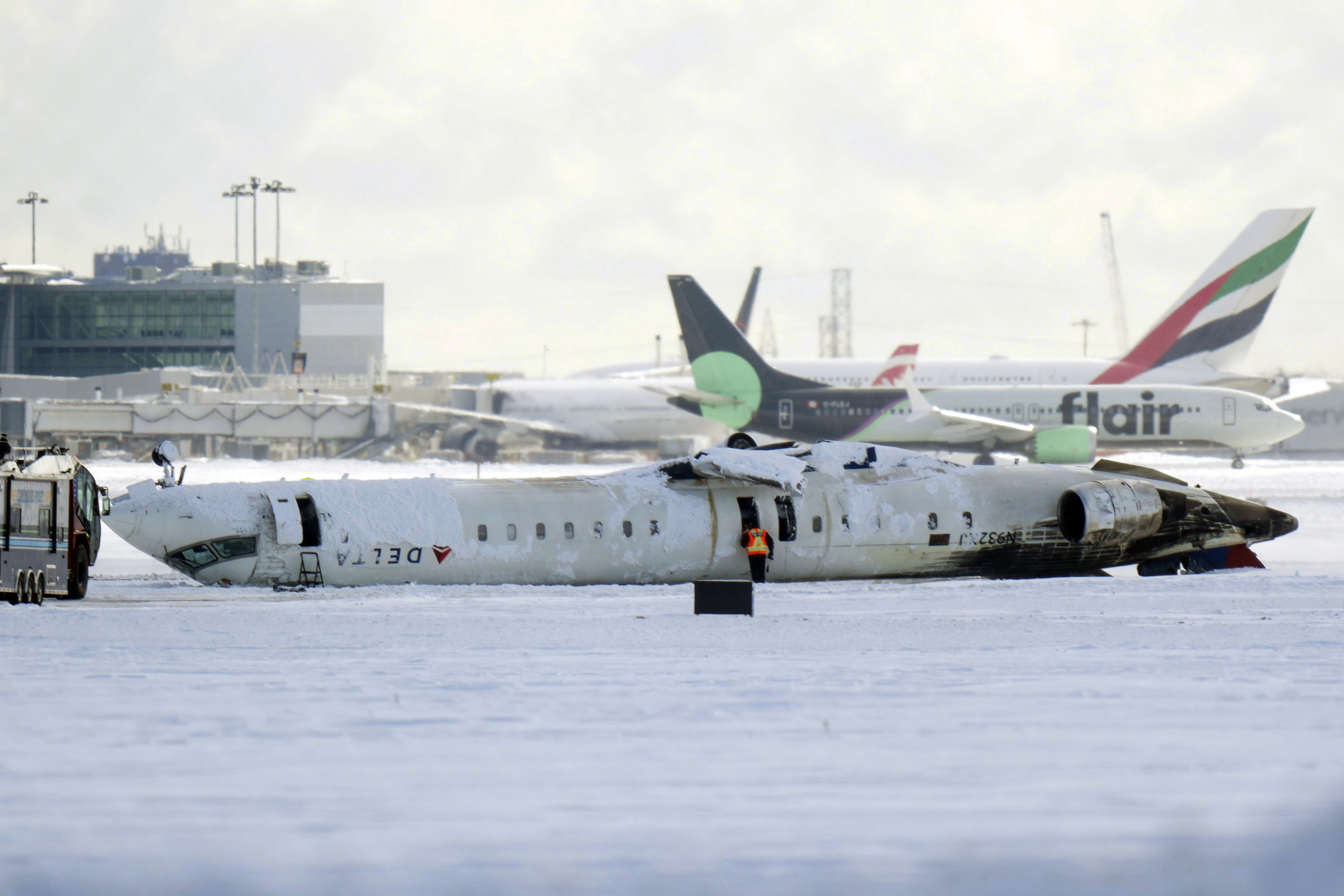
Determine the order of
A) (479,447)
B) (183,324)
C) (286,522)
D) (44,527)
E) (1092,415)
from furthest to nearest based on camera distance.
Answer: (183,324) < (479,447) < (1092,415) < (286,522) < (44,527)

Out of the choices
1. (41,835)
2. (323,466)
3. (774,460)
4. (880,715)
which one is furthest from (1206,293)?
(41,835)

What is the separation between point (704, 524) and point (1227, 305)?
46795 mm

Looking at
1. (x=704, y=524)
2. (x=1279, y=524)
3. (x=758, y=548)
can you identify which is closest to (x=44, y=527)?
(x=704, y=524)

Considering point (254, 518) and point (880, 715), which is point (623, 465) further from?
point (880, 715)

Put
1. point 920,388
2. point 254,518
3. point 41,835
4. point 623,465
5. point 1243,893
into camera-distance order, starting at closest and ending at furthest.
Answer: point 1243,893 → point 41,835 → point 254,518 → point 920,388 → point 623,465

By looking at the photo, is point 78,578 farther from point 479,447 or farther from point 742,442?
point 479,447

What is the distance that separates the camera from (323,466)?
207ft

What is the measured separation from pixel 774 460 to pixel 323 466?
142 feet

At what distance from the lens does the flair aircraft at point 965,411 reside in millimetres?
53625

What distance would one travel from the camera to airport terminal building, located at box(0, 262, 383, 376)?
119 metres

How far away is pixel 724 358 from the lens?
58656mm

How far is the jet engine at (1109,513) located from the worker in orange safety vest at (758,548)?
5506 millimetres

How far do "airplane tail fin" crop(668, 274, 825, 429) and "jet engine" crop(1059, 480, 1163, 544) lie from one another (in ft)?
110

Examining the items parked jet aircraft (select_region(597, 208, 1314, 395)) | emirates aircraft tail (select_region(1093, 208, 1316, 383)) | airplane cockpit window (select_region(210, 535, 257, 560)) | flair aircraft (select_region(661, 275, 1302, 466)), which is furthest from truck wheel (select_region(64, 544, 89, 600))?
emirates aircraft tail (select_region(1093, 208, 1316, 383))
